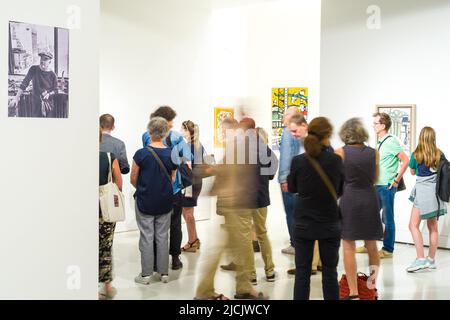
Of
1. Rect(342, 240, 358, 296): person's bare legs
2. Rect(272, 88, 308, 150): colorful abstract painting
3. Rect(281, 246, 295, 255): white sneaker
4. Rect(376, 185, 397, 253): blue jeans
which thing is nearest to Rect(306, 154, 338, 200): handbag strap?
Rect(342, 240, 358, 296): person's bare legs

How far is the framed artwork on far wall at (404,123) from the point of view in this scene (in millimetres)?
8047

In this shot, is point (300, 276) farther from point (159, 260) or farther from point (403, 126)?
point (403, 126)

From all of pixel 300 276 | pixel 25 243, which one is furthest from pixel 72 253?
pixel 300 276

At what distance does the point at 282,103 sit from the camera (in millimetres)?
12273

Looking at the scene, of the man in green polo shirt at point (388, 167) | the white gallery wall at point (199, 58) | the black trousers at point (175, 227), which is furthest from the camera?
the white gallery wall at point (199, 58)

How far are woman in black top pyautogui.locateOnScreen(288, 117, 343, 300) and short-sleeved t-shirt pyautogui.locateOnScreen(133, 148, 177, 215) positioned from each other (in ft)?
5.33

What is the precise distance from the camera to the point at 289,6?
11.9 meters

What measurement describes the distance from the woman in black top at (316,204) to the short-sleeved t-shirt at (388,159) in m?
2.84

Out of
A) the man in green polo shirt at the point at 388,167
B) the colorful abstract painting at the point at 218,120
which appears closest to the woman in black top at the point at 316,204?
the man in green polo shirt at the point at 388,167

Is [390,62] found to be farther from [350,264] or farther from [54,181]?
[54,181]

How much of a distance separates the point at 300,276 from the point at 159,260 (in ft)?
6.21

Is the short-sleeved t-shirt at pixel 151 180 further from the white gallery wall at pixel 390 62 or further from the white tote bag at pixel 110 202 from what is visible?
the white gallery wall at pixel 390 62

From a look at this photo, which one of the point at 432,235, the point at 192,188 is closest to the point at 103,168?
the point at 192,188

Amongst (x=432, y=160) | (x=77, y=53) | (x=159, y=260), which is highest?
(x=77, y=53)
